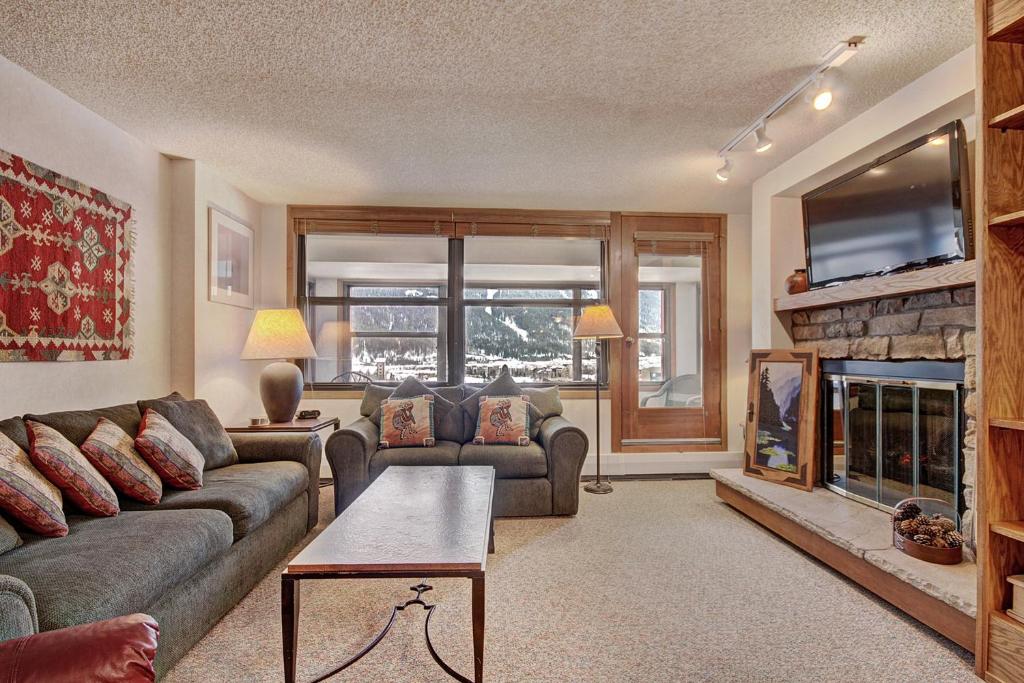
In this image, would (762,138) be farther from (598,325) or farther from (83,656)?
(83,656)

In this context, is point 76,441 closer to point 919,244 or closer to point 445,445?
point 445,445

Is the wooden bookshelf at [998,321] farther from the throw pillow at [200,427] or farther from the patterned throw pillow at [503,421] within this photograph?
the throw pillow at [200,427]

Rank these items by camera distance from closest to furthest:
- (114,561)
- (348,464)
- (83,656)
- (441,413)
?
(83,656) < (114,561) < (348,464) < (441,413)

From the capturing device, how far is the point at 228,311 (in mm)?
4234

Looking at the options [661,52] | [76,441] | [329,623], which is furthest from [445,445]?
[661,52]

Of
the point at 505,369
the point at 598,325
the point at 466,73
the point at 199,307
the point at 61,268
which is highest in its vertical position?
the point at 466,73

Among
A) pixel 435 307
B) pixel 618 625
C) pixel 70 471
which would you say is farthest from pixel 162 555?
pixel 435 307

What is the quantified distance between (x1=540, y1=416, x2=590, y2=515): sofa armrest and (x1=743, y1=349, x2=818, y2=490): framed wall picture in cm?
122

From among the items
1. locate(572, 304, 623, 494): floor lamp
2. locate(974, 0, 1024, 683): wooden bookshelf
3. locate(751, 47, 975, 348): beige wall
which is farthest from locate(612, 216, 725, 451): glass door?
locate(974, 0, 1024, 683): wooden bookshelf

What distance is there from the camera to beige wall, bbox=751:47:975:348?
8.38ft

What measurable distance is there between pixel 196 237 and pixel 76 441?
6.03ft

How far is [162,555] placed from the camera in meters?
Result: 1.82

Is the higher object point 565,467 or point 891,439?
point 891,439

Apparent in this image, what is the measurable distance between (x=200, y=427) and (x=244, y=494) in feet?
2.55
